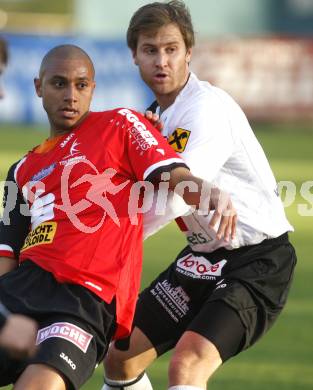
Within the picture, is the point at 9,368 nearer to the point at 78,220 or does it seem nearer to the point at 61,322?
the point at 61,322

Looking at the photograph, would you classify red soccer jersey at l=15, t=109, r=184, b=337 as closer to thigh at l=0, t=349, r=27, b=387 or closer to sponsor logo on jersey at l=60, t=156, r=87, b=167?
sponsor logo on jersey at l=60, t=156, r=87, b=167

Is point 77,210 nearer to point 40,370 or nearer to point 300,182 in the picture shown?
point 40,370

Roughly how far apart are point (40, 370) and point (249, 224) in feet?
5.49

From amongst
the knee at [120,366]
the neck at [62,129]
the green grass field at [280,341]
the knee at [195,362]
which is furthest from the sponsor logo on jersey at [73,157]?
the green grass field at [280,341]

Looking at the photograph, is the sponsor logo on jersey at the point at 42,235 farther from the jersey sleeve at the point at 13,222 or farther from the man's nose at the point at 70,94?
the man's nose at the point at 70,94

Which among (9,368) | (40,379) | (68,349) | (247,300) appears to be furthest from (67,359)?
(247,300)

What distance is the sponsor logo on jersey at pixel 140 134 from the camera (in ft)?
16.7

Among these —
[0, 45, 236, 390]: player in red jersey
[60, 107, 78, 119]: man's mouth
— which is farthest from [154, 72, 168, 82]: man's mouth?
[60, 107, 78, 119]: man's mouth

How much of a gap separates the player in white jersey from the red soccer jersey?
1.15 ft

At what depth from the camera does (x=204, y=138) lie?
5527 millimetres

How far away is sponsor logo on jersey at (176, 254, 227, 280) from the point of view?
19.6 feet

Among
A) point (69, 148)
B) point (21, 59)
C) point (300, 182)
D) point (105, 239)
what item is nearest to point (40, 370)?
point (105, 239)

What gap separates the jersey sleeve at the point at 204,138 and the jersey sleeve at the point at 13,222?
0.83m

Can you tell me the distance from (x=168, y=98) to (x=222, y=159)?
0.59m
